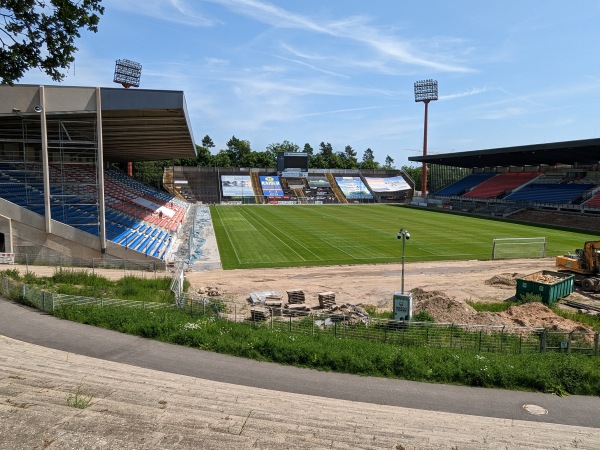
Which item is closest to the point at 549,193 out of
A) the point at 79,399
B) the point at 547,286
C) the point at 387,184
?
the point at 387,184

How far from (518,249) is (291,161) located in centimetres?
7096

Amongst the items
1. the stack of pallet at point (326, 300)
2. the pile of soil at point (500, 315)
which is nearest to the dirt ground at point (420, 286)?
the pile of soil at point (500, 315)

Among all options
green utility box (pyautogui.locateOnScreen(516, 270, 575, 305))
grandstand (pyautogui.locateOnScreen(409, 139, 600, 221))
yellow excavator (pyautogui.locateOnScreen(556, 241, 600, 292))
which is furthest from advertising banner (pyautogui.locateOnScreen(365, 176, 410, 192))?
green utility box (pyautogui.locateOnScreen(516, 270, 575, 305))

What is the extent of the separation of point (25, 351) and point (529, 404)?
13.1 meters

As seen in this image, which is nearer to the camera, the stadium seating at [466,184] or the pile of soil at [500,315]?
the pile of soil at [500,315]

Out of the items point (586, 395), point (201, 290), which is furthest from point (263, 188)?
point (586, 395)

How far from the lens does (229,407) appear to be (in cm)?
903

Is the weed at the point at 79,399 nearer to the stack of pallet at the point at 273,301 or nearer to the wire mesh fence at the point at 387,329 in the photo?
the wire mesh fence at the point at 387,329

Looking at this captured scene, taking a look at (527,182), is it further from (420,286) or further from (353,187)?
(420,286)

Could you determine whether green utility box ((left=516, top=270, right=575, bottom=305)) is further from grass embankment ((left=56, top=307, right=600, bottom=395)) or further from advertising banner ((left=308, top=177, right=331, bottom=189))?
advertising banner ((left=308, top=177, right=331, bottom=189))

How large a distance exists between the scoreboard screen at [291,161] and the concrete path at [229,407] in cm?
8984

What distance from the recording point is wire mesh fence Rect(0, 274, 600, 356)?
1470 centimetres

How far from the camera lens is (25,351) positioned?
12.0 meters

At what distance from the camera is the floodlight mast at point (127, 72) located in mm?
74250
